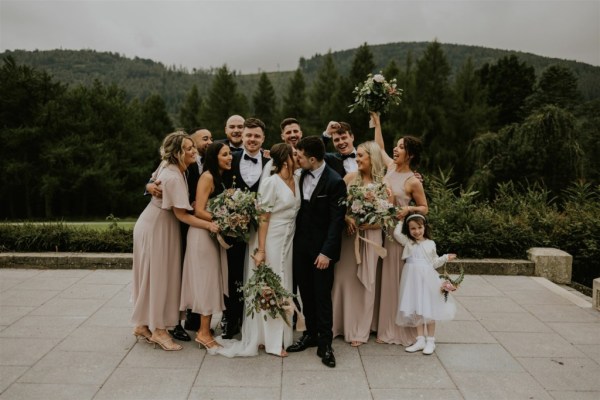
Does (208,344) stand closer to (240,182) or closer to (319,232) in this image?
(319,232)

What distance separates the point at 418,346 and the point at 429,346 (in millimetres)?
123

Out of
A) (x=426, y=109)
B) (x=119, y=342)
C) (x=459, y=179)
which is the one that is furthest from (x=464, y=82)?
(x=119, y=342)

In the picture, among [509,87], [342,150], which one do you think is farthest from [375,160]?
[509,87]

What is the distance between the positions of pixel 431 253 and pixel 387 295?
72cm

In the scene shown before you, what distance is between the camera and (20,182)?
3703 cm

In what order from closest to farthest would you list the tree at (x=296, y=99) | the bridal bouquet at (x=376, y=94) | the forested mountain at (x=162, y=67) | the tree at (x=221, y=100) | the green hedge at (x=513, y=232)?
1. the bridal bouquet at (x=376, y=94)
2. the green hedge at (x=513, y=232)
3. the tree at (x=221, y=100)
4. the tree at (x=296, y=99)
5. the forested mountain at (x=162, y=67)

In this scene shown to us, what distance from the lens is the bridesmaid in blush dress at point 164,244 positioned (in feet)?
17.3

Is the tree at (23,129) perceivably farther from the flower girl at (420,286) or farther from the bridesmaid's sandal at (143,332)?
the flower girl at (420,286)

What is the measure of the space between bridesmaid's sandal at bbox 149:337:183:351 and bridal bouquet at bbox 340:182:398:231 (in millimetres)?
2400

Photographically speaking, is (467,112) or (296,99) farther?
(296,99)

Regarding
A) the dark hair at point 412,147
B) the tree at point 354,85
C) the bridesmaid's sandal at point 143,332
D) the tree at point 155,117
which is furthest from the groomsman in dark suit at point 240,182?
the tree at point 155,117

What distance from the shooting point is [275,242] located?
17.5 feet

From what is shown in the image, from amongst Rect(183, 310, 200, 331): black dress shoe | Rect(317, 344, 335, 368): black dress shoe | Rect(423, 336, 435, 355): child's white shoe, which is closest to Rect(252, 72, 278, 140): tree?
Rect(183, 310, 200, 331): black dress shoe

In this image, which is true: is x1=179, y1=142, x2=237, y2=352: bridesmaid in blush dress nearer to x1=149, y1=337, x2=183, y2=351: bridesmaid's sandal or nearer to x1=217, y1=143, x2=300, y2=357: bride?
x1=149, y1=337, x2=183, y2=351: bridesmaid's sandal
